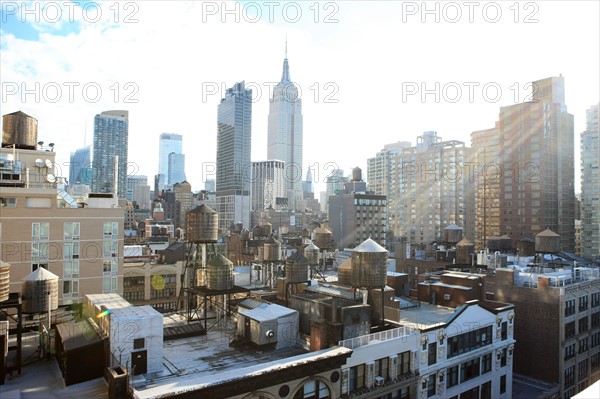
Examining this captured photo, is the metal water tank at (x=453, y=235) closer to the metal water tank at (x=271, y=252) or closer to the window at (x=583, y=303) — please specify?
the window at (x=583, y=303)

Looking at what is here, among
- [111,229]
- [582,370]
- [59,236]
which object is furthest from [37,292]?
[582,370]

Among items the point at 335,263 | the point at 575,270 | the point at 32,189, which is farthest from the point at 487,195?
the point at 32,189

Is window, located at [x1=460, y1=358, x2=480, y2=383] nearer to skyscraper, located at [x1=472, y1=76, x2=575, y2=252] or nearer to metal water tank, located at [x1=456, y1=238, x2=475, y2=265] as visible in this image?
metal water tank, located at [x1=456, y1=238, x2=475, y2=265]

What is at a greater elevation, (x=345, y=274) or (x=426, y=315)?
(x=345, y=274)

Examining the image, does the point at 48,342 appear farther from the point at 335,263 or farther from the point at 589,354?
the point at 335,263

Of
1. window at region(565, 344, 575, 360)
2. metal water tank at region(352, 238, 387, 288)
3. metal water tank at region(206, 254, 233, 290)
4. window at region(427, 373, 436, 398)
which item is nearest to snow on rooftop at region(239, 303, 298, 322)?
metal water tank at region(206, 254, 233, 290)

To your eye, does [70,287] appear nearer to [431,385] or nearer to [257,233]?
[431,385]
